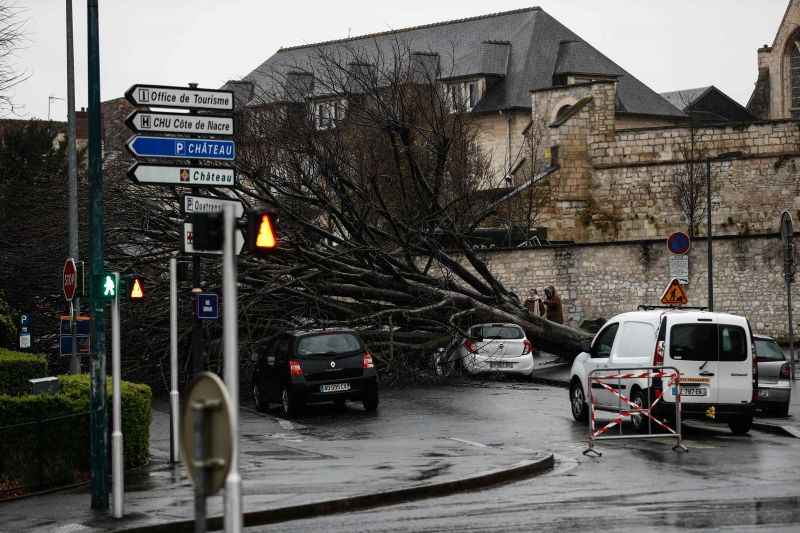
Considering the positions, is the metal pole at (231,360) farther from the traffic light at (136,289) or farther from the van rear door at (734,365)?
the van rear door at (734,365)

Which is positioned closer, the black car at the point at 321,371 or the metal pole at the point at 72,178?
the black car at the point at 321,371

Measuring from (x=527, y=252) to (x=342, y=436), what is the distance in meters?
27.5

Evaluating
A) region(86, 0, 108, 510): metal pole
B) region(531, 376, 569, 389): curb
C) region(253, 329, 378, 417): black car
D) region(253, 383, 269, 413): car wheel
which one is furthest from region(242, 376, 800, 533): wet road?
region(531, 376, 569, 389): curb

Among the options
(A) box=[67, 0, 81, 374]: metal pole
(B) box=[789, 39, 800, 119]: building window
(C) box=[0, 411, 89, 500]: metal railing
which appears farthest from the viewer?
(B) box=[789, 39, 800, 119]: building window

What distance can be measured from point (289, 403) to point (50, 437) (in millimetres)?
8802

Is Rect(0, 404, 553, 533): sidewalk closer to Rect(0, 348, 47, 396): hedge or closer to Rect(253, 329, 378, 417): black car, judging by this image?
Rect(0, 348, 47, 396): hedge

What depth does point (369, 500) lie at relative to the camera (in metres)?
13.1

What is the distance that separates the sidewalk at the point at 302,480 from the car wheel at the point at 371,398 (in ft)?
12.8

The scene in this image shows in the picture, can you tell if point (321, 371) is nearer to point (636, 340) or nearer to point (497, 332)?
point (636, 340)

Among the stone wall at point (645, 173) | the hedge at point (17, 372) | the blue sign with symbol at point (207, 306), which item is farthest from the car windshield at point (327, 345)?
the stone wall at point (645, 173)

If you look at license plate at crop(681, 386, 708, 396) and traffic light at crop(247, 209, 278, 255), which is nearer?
traffic light at crop(247, 209, 278, 255)

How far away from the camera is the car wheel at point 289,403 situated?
2331 cm

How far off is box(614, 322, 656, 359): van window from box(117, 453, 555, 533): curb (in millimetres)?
4628

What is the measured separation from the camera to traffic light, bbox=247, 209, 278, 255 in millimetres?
9398
